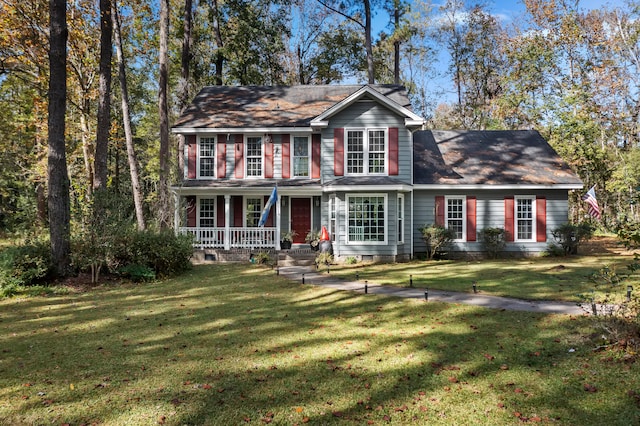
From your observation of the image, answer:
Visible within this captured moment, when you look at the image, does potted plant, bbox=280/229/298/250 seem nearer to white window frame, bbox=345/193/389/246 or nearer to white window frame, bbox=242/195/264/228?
white window frame, bbox=242/195/264/228

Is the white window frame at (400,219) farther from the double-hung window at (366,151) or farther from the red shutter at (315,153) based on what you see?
the red shutter at (315,153)

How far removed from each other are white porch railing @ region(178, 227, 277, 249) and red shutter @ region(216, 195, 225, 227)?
0.86 m

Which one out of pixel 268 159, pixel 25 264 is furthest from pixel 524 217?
pixel 25 264

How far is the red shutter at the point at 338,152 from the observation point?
59.5 feet

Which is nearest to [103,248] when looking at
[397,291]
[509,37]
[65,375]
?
[65,375]

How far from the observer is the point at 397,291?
10680 millimetres

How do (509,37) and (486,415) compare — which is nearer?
(486,415)

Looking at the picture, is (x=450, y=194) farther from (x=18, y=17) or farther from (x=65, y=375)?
(x=18, y=17)

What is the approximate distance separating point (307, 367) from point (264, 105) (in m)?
17.9

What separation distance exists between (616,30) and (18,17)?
36.5 m

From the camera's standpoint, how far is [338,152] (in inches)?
716

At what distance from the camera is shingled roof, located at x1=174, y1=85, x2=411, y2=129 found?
65.0ft

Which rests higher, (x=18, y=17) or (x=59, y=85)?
(x=18, y=17)

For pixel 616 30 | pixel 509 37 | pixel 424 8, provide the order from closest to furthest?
pixel 616 30, pixel 509 37, pixel 424 8
